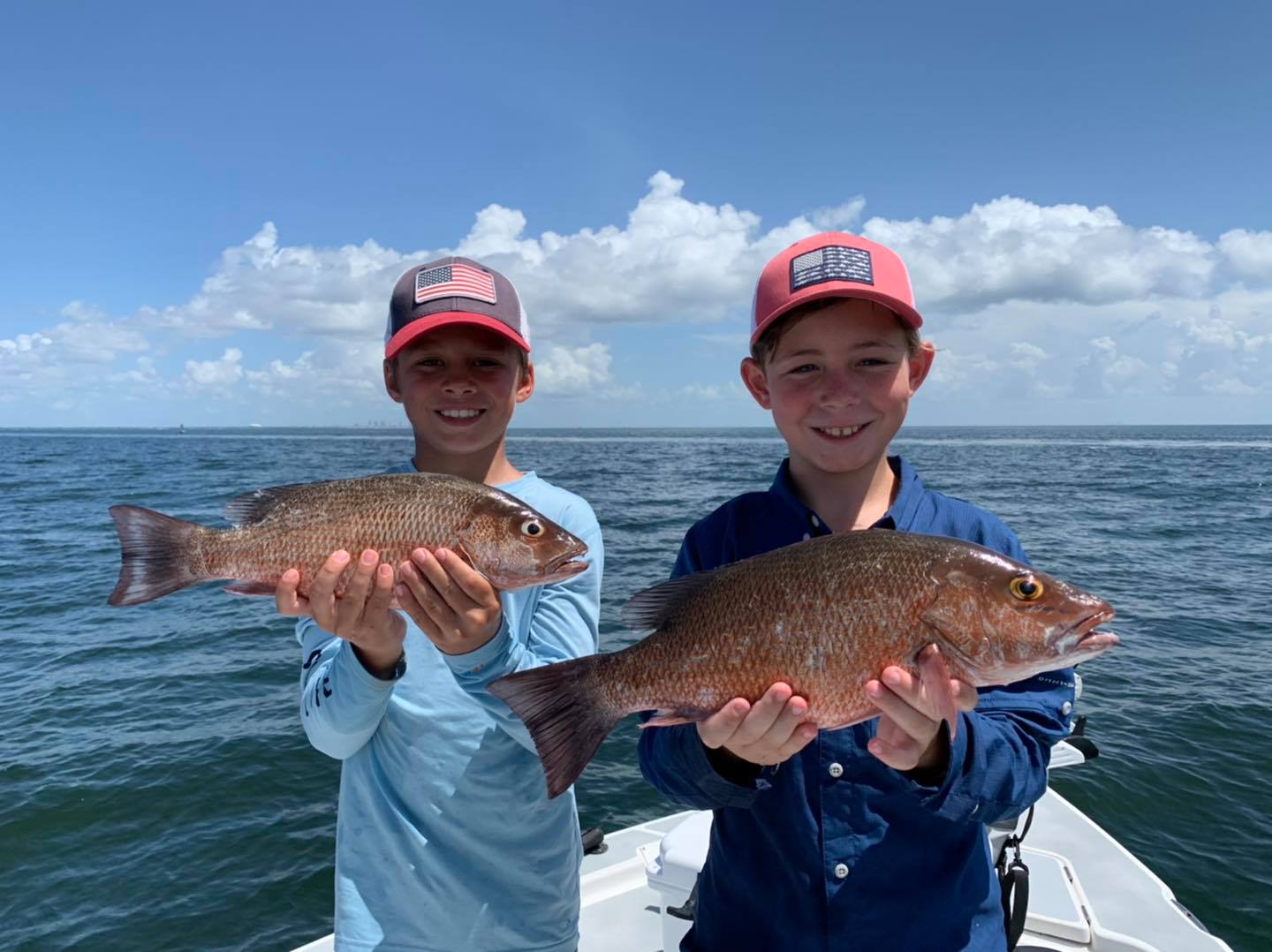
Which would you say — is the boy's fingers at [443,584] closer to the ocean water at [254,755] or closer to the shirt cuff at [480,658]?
the shirt cuff at [480,658]

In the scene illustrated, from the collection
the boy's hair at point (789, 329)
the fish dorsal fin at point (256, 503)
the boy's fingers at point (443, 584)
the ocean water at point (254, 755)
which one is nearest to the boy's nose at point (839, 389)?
the boy's hair at point (789, 329)

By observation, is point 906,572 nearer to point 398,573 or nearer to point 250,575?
point 398,573

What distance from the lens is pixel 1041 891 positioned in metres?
4.92

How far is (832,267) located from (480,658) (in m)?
1.91

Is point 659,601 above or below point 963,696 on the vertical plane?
above

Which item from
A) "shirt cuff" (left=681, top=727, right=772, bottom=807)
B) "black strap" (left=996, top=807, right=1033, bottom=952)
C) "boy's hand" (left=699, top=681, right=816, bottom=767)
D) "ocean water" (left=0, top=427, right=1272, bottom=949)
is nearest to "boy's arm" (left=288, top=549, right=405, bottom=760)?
"shirt cuff" (left=681, top=727, right=772, bottom=807)

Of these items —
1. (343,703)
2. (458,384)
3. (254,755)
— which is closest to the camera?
(343,703)

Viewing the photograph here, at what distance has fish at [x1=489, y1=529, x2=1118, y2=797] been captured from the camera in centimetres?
224

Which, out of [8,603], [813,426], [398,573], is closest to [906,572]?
[813,426]

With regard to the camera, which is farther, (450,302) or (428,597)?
(450,302)

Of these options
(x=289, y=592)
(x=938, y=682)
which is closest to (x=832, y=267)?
(x=938, y=682)

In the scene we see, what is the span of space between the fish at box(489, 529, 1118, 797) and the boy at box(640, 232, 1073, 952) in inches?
3.4

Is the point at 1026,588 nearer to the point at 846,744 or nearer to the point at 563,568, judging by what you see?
the point at 846,744

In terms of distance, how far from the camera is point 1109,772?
10102mm
